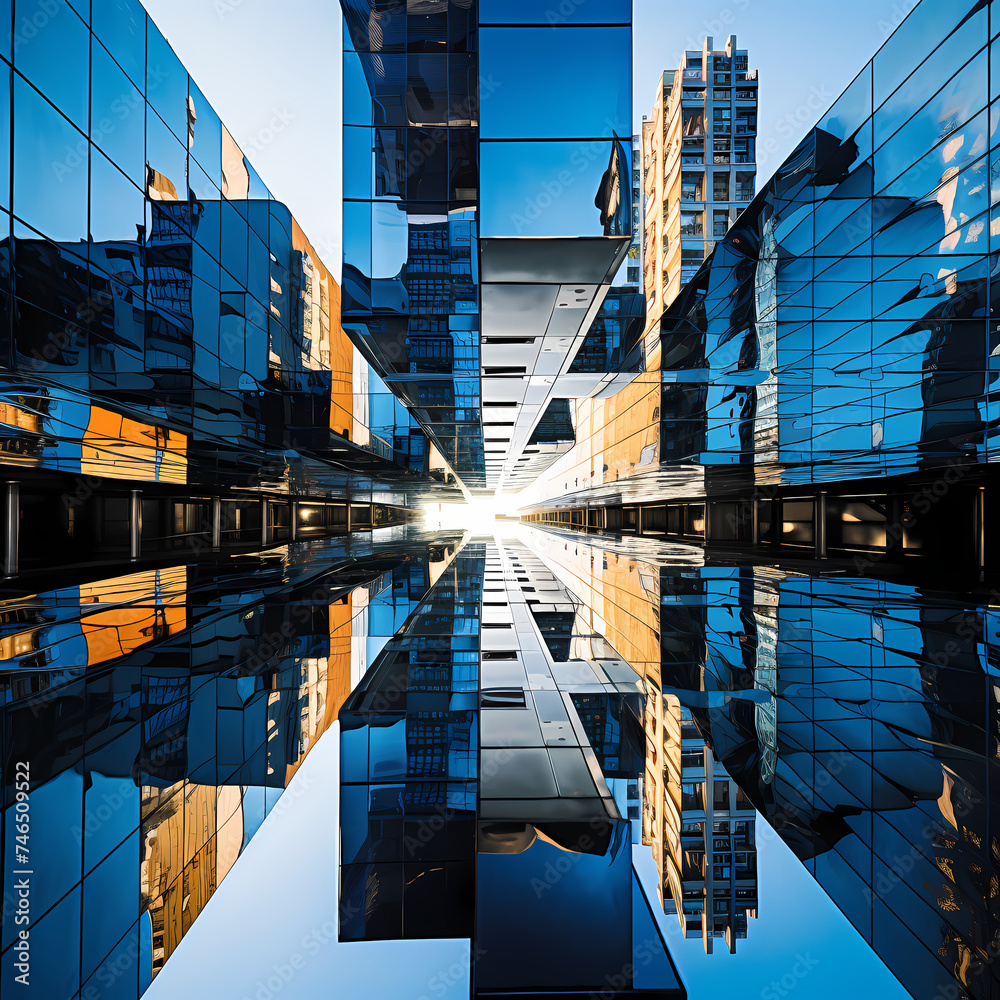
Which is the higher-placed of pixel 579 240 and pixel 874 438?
pixel 579 240

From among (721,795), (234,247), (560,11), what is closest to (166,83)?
(234,247)

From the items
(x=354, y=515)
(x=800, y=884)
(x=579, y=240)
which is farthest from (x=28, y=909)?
(x=354, y=515)

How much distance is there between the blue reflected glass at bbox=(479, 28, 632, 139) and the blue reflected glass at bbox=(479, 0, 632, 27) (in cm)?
9

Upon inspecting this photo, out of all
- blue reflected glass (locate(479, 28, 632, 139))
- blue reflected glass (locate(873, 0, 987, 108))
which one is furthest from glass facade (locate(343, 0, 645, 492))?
blue reflected glass (locate(873, 0, 987, 108))

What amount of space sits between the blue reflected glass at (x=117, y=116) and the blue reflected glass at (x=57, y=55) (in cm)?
32

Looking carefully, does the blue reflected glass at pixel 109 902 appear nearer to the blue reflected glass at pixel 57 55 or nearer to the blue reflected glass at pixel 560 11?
the blue reflected glass at pixel 560 11

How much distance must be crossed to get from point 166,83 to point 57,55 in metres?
4.09

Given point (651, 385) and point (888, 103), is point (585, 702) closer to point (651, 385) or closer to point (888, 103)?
point (888, 103)

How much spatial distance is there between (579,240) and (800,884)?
277 inches

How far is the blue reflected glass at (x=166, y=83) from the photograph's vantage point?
12047mm

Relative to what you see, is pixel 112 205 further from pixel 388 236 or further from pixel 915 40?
pixel 915 40

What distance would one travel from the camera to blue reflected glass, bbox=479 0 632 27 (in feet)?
19.8

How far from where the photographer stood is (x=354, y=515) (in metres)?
46.1

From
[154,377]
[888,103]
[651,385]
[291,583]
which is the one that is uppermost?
[888,103]
